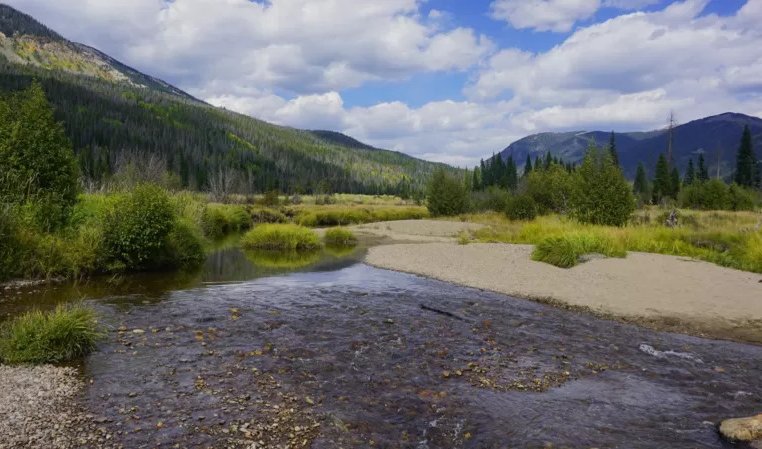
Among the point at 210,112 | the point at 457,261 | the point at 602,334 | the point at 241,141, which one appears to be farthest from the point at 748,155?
the point at 210,112

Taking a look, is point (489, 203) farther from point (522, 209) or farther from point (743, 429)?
point (743, 429)

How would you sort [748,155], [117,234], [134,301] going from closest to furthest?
1. [134,301]
2. [117,234]
3. [748,155]

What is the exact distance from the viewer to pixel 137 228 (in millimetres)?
17969

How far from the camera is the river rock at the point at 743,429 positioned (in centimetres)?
598

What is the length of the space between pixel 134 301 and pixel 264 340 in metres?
5.47

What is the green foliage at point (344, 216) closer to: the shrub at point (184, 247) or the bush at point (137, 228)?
the shrub at point (184, 247)

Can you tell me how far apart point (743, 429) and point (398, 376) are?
4.80m

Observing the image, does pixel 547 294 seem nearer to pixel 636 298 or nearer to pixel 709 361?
pixel 636 298

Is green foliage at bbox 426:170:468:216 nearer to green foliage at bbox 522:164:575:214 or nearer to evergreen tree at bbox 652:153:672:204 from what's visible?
green foliage at bbox 522:164:575:214

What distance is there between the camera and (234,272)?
19.8 meters

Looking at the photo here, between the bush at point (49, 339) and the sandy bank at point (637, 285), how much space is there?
11.9 meters

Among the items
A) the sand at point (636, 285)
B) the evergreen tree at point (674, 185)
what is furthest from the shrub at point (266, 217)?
the evergreen tree at point (674, 185)

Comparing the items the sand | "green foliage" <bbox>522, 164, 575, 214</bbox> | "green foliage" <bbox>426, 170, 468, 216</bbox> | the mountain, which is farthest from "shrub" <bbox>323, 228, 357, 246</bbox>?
the mountain

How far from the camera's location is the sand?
39.6 feet
